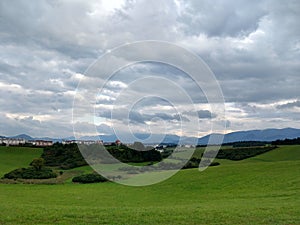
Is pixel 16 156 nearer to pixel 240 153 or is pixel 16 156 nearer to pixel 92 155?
pixel 92 155

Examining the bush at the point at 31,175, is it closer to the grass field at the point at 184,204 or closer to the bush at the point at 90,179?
the bush at the point at 90,179

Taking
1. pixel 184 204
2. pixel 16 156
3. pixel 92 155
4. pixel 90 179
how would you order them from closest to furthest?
pixel 184 204 < pixel 90 179 < pixel 92 155 < pixel 16 156

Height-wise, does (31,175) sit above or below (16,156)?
below

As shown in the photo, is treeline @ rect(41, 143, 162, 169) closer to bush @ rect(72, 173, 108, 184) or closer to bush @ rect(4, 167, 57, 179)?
bush @ rect(72, 173, 108, 184)

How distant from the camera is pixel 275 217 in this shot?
1844 cm

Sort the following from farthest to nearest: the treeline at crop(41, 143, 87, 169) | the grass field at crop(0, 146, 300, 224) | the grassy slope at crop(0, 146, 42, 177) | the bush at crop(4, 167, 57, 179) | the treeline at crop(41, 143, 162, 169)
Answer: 1. the grassy slope at crop(0, 146, 42, 177)
2. the treeline at crop(41, 143, 87, 169)
3. the bush at crop(4, 167, 57, 179)
4. the treeline at crop(41, 143, 162, 169)
5. the grass field at crop(0, 146, 300, 224)

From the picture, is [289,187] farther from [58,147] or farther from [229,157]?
[58,147]

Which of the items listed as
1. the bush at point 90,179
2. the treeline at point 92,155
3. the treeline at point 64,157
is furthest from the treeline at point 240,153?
the bush at point 90,179

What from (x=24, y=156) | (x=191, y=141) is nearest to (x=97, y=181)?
(x=191, y=141)

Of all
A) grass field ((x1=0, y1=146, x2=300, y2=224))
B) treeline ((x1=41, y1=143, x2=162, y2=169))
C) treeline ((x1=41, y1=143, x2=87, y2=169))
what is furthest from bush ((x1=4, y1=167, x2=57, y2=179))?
grass field ((x1=0, y1=146, x2=300, y2=224))

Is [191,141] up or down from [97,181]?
up

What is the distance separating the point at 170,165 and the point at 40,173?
2932 cm

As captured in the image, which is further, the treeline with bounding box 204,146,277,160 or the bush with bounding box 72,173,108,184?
the treeline with bounding box 204,146,277,160

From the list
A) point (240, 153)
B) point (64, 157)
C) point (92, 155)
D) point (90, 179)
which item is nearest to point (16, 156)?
point (64, 157)
